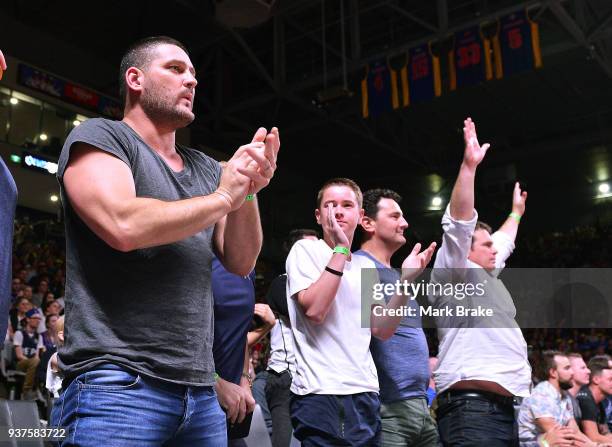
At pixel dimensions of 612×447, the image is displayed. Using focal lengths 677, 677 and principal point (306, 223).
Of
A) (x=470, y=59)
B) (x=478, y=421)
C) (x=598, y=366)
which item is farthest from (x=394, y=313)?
(x=470, y=59)

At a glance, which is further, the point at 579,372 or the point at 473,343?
the point at 579,372

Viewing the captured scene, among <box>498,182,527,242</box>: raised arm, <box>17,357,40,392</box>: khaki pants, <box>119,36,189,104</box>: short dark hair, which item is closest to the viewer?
<box>119,36,189,104</box>: short dark hair

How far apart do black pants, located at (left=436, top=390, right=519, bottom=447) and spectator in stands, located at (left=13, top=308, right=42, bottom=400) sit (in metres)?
5.59

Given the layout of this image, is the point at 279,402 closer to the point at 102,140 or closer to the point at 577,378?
the point at 102,140

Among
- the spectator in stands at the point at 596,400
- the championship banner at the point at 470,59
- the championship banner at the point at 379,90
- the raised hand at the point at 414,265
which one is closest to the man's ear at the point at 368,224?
the raised hand at the point at 414,265

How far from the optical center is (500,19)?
10.4 meters

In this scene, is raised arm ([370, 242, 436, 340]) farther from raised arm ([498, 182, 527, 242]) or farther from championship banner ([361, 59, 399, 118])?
championship banner ([361, 59, 399, 118])

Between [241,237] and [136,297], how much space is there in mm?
412

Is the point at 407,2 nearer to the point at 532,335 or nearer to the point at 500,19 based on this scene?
the point at 500,19

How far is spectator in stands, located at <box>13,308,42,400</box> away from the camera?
288 inches

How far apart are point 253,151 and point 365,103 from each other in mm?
10141

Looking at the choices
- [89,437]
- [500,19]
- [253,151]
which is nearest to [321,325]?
[253,151]

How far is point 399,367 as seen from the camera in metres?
2.79

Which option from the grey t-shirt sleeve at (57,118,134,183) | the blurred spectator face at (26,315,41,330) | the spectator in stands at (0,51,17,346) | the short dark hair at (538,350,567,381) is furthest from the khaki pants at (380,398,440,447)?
the blurred spectator face at (26,315,41,330)
